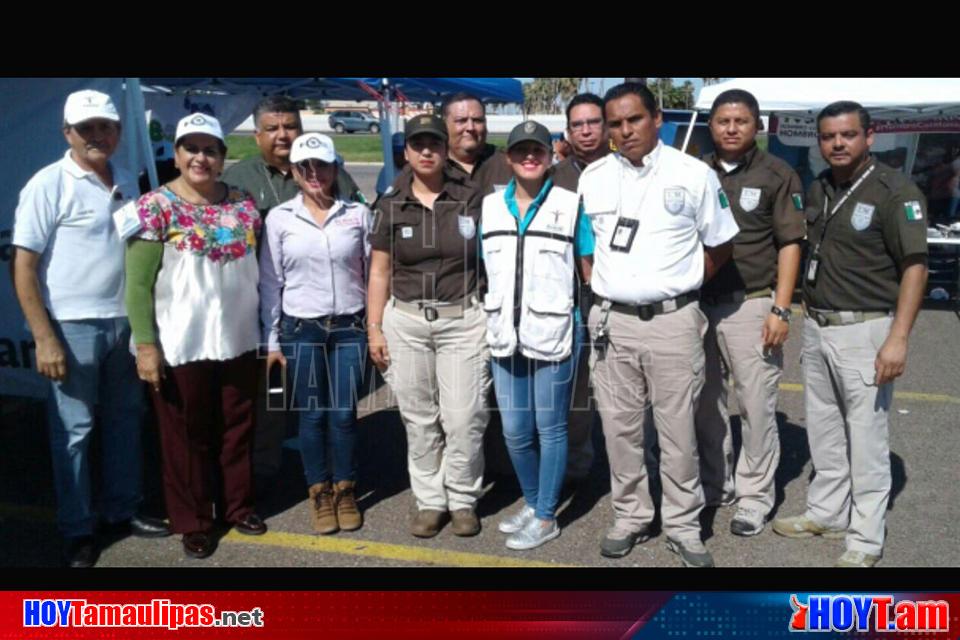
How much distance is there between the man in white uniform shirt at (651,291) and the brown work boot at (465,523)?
2.05 feet

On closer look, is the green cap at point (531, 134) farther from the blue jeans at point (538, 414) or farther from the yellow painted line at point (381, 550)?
the yellow painted line at point (381, 550)

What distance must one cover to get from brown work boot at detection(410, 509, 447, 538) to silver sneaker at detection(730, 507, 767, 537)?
1.38m

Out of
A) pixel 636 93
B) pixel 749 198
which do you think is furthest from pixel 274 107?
pixel 749 198

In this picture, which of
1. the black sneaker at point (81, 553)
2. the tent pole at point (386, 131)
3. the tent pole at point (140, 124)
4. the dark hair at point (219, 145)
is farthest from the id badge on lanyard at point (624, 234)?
the tent pole at point (386, 131)

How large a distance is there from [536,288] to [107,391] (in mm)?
1979

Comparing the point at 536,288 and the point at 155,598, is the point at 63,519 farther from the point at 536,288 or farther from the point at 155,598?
the point at 536,288

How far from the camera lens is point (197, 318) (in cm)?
341

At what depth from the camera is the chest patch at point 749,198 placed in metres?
3.58

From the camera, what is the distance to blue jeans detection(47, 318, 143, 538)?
3.45m

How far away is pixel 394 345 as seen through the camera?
3.65 m

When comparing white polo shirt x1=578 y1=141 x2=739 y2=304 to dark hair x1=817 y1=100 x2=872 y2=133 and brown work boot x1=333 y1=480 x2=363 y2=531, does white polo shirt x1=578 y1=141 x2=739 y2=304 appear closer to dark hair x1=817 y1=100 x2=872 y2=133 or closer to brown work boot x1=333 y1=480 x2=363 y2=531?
dark hair x1=817 y1=100 x2=872 y2=133

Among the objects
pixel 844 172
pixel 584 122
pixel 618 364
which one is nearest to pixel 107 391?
pixel 618 364

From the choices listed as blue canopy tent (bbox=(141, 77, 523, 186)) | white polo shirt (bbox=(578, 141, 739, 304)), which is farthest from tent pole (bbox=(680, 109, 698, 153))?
white polo shirt (bbox=(578, 141, 739, 304))

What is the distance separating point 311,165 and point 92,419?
1482mm
